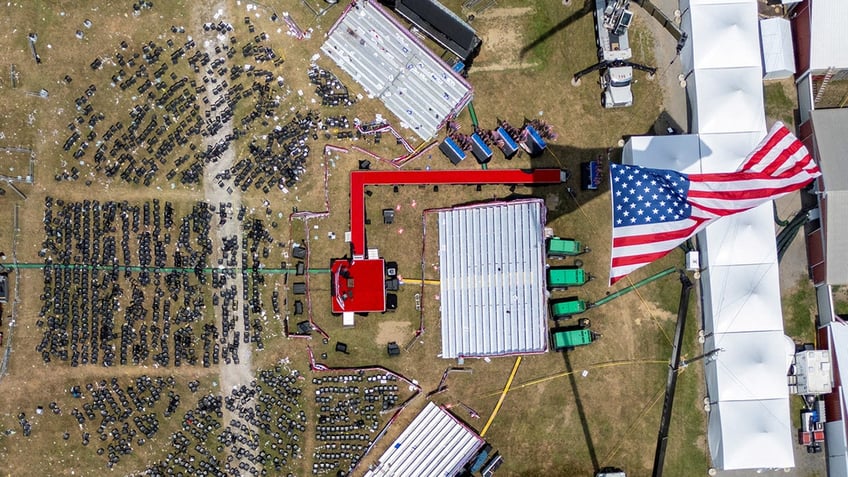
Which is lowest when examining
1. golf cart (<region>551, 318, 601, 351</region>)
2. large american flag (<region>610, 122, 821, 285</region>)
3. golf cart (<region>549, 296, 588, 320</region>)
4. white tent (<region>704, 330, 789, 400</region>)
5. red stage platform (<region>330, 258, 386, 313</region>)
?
white tent (<region>704, 330, 789, 400</region>)

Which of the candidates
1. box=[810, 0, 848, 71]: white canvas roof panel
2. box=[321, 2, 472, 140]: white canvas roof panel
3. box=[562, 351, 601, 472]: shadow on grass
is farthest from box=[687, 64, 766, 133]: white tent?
box=[562, 351, 601, 472]: shadow on grass

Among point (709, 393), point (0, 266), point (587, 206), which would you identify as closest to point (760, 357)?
point (709, 393)

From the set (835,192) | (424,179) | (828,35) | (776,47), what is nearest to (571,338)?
(424,179)

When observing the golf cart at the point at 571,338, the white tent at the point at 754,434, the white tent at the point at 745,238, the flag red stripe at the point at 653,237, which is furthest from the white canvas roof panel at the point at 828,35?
Answer: the golf cart at the point at 571,338

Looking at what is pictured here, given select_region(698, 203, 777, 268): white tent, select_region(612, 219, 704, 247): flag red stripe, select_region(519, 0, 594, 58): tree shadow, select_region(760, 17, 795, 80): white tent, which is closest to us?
select_region(612, 219, 704, 247): flag red stripe

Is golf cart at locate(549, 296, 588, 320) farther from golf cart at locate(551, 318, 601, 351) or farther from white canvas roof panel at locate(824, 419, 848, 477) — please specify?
white canvas roof panel at locate(824, 419, 848, 477)

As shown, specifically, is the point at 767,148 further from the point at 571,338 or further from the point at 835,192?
the point at 571,338
